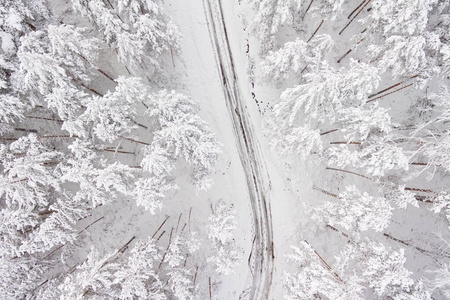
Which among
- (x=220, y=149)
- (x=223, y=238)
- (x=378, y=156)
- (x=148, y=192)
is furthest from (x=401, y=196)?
(x=148, y=192)

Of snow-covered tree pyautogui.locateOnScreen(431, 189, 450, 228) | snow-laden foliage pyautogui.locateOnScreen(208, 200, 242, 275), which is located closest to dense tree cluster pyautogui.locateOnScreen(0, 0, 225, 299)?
snow-laden foliage pyautogui.locateOnScreen(208, 200, 242, 275)

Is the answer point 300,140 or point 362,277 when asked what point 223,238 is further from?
point 362,277

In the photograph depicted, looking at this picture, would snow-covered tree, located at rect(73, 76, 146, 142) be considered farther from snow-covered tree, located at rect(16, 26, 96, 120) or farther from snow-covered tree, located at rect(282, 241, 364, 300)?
snow-covered tree, located at rect(282, 241, 364, 300)

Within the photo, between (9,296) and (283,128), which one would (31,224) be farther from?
(283,128)

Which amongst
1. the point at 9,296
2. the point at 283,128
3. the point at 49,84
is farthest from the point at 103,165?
the point at 283,128

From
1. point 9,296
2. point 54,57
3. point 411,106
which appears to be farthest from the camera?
point 411,106

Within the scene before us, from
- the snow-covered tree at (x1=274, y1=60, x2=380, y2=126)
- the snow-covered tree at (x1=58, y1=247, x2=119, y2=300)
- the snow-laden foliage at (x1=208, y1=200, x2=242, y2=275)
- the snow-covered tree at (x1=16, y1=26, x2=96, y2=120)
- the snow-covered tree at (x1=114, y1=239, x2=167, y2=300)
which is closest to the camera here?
the snow-covered tree at (x1=16, y1=26, x2=96, y2=120)
